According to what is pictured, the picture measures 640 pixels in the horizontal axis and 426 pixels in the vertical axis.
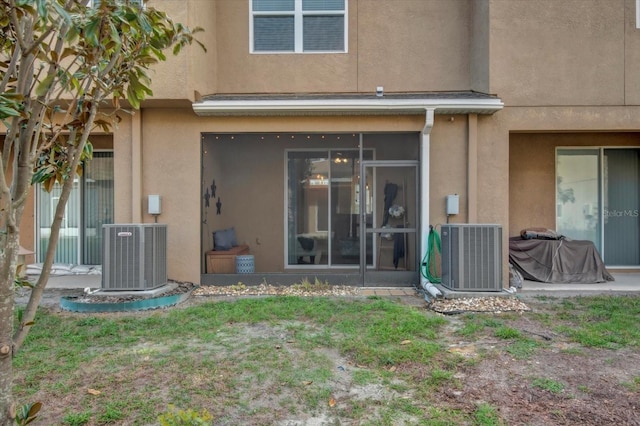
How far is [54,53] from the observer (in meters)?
2.04

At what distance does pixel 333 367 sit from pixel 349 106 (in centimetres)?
432

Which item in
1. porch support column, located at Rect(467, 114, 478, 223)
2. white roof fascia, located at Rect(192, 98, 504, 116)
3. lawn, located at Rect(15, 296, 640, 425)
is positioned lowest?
lawn, located at Rect(15, 296, 640, 425)

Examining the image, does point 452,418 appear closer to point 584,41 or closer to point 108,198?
point 584,41

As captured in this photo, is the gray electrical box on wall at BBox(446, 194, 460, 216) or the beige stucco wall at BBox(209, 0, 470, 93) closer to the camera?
the gray electrical box on wall at BBox(446, 194, 460, 216)

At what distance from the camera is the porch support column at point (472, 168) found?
7.11m

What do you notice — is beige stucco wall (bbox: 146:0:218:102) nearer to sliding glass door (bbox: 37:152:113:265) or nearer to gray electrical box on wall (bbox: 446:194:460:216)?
sliding glass door (bbox: 37:152:113:265)

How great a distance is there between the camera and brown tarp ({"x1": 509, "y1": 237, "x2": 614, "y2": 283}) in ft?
24.7

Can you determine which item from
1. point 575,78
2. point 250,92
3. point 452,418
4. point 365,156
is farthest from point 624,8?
point 452,418

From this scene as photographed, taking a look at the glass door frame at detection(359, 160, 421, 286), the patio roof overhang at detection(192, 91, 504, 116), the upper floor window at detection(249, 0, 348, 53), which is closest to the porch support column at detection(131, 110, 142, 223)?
the patio roof overhang at detection(192, 91, 504, 116)

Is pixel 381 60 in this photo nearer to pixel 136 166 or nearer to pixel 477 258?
pixel 477 258

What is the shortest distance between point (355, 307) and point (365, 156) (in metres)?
3.38

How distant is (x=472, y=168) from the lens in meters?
7.13

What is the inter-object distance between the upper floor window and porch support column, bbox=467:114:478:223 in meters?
2.72

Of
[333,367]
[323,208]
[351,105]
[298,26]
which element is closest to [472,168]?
[351,105]
